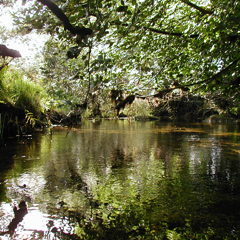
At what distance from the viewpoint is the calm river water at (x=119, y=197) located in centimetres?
273

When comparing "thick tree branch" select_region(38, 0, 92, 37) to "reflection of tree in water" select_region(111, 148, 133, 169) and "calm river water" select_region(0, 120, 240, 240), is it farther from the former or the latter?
"reflection of tree in water" select_region(111, 148, 133, 169)

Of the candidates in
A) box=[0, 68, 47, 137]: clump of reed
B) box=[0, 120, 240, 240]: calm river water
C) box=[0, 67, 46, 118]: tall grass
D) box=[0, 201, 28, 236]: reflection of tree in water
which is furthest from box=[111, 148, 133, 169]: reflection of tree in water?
box=[0, 67, 46, 118]: tall grass

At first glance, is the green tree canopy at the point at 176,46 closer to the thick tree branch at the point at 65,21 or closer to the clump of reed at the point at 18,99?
the thick tree branch at the point at 65,21

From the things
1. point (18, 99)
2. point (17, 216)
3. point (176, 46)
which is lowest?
point (17, 216)

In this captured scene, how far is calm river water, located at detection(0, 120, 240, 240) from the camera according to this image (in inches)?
107

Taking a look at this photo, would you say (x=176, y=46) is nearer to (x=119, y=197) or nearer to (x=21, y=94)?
(x=119, y=197)

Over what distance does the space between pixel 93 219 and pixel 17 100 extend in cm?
878

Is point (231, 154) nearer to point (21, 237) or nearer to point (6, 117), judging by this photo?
point (21, 237)

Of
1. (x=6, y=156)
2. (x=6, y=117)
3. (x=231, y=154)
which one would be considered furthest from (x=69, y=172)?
(x=6, y=117)

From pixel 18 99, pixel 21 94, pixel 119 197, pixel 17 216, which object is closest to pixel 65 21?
pixel 17 216

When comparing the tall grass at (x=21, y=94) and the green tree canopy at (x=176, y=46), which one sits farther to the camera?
the tall grass at (x=21, y=94)

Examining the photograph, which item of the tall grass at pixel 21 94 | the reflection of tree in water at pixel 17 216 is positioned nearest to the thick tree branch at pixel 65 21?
the reflection of tree in water at pixel 17 216

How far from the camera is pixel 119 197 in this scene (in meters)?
3.70

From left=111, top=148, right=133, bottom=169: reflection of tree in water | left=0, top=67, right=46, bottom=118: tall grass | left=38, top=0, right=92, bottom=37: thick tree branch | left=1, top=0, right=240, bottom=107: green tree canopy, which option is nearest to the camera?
left=38, top=0, right=92, bottom=37: thick tree branch
